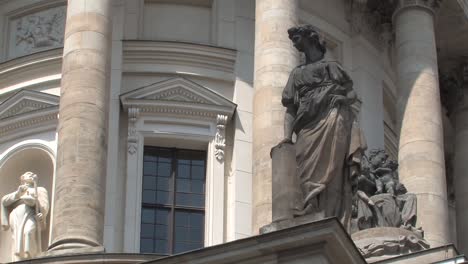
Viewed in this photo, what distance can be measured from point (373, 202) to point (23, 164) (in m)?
9.03

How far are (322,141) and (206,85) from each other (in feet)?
38.2

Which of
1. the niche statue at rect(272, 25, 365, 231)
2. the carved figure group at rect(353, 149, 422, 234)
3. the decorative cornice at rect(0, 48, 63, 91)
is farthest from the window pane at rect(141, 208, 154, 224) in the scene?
the niche statue at rect(272, 25, 365, 231)

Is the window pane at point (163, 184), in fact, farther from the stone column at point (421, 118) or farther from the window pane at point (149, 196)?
the stone column at point (421, 118)

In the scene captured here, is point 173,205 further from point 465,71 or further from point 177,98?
point 465,71

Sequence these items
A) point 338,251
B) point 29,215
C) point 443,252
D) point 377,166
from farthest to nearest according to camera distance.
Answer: point 29,215
point 377,166
point 443,252
point 338,251

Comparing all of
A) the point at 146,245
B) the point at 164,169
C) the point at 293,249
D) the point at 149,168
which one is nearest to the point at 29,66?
the point at 149,168

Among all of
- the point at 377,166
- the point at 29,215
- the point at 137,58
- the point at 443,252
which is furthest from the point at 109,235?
the point at 443,252

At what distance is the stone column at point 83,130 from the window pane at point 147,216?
369 centimetres

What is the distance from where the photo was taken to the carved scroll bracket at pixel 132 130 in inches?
1179

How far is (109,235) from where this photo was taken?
28.8m

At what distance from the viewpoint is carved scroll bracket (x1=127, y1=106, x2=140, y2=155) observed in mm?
29938

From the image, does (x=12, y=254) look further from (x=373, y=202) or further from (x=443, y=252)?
(x=443, y=252)

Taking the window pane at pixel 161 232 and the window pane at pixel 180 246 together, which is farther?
the window pane at pixel 161 232

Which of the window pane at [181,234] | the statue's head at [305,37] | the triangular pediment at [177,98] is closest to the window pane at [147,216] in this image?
the window pane at [181,234]
